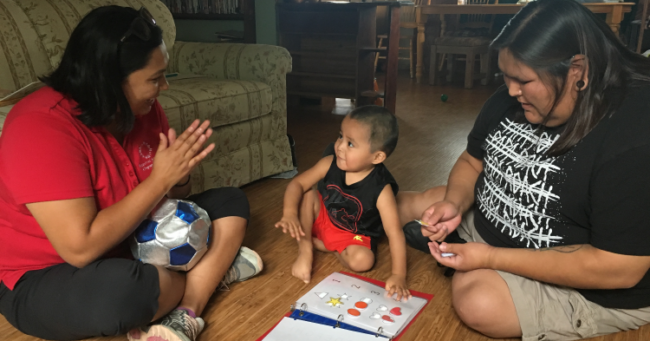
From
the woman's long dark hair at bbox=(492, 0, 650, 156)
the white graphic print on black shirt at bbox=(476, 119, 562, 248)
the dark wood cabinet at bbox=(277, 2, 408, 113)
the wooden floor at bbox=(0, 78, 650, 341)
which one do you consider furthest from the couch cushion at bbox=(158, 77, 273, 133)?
the dark wood cabinet at bbox=(277, 2, 408, 113)

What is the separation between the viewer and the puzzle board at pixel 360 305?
132 cm

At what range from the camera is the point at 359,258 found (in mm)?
1604

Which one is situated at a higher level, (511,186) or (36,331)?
(511,186)

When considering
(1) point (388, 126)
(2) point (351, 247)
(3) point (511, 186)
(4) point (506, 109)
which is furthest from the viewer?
(2) point (351, 247)

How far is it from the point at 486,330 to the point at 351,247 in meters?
0.50

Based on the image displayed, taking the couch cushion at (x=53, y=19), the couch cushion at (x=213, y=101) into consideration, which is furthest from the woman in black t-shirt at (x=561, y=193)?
the couch cushion at (x=53, y=19)

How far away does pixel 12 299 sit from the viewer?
1.16 meters

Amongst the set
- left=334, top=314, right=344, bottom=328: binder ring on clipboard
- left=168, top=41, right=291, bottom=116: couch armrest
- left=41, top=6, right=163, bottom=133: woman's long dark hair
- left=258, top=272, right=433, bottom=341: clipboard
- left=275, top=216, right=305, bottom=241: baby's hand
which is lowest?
left=258, top=272, right=433, bottom=341: clipboard

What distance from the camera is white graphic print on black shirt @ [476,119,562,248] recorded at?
1.20 metres

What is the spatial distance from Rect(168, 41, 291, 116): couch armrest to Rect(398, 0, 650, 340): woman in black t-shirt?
50.5 inches

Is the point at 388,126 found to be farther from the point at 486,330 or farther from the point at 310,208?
the point at 486,330

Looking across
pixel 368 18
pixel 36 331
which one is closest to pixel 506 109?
pixel 36 331

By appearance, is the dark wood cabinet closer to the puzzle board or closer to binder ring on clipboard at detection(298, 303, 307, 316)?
the puzzle board

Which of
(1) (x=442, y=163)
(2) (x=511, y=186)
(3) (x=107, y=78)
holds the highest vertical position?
(3) (x=107, y=78)
